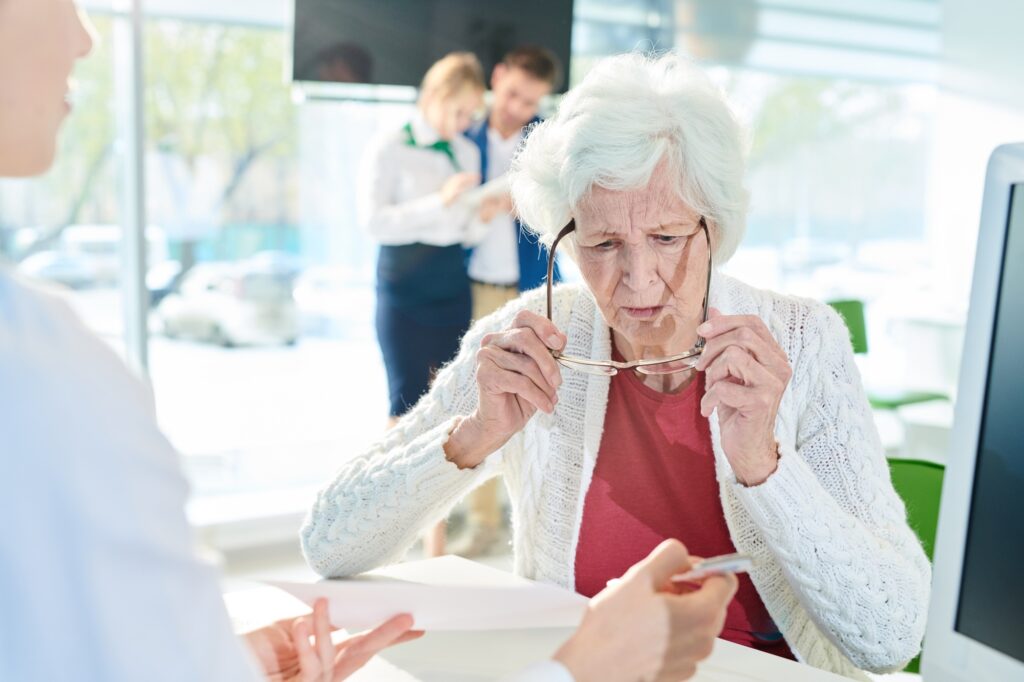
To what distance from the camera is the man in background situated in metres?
3.95

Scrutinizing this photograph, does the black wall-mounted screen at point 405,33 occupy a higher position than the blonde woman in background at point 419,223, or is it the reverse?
the black wall-mounted screen at point 405,33

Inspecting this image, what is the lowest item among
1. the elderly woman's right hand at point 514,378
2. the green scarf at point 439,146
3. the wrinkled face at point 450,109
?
the elderly woman's right hand at point 514,378

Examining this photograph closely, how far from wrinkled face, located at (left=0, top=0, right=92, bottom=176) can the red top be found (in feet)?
3.45

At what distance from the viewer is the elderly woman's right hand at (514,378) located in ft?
4.94

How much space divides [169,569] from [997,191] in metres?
0.71

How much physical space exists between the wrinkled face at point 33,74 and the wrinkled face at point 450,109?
3172mm

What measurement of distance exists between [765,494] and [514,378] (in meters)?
0.39

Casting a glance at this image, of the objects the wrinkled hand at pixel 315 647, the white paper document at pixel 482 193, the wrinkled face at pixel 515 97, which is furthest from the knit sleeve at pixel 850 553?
the wrinkled face at pixel 515 97

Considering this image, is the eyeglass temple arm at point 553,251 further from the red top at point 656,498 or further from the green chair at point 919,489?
the green chair at point 919,489

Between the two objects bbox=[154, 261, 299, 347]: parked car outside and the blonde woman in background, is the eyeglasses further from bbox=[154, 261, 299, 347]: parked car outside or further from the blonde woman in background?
bbox=[154, 261, 299, 347]: parked car outside

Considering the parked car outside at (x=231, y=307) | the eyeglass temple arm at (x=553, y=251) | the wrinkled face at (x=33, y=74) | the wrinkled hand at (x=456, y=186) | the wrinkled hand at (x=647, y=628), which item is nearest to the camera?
the wrinkled face at (x=33, y=74)

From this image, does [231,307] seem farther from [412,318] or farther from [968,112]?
[968,112]

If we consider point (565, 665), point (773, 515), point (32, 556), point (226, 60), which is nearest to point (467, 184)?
point (226, 60)

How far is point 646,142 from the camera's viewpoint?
1.56 meters
